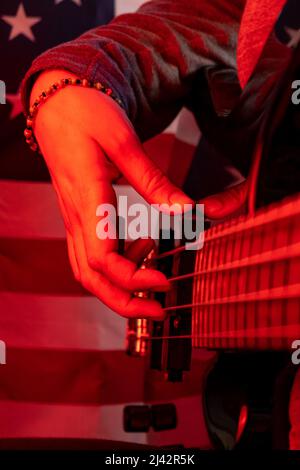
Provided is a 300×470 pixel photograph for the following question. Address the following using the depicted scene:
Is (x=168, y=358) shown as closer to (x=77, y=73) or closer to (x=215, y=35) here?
(x=77, y=73)

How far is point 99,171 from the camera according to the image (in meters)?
0.66

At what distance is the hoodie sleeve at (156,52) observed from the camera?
734 millimetres

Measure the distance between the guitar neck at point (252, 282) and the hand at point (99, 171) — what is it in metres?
0.07

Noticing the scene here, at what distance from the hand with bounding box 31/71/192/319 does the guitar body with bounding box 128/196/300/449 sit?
0.16ft

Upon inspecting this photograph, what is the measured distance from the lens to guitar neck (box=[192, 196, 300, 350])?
1.38 ft

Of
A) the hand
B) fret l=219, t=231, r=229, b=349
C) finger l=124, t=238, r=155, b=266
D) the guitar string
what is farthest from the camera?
finger l=124, t=238, r=155, b=266

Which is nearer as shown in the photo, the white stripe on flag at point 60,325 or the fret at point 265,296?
the fret at point 265,296
